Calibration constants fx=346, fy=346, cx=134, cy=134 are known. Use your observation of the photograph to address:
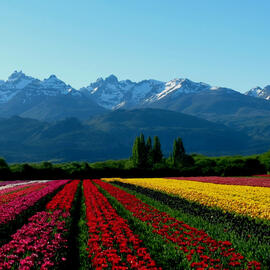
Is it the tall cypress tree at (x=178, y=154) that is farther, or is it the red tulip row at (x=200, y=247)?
the tall cypress tree at (x=178, y=154)

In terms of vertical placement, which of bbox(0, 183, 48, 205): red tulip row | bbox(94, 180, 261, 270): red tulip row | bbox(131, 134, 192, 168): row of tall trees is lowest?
bbox(94, 180, 261, 270): red tulip row

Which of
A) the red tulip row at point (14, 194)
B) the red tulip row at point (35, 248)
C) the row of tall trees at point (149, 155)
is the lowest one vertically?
the red tulip row at point (35, 248)

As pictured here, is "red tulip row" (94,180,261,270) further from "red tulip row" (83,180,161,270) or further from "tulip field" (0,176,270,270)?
"red tulip row" (83,180,161,270)

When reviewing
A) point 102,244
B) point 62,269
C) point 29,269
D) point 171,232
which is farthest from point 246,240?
point 29,269

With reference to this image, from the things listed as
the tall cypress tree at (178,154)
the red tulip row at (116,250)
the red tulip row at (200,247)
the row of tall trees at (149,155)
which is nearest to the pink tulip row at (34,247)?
the red tulip row at (116,250)

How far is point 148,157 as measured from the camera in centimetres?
11962

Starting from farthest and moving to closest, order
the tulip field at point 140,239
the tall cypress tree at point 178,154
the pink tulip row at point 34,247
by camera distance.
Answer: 1. the tall cypress tree at point 178,154
2. the tulip field at point 140,239
3. the pink tulip row at point 34,247

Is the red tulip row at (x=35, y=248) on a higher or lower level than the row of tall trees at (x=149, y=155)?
lower

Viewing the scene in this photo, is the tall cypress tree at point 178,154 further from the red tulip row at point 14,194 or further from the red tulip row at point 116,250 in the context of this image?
the red tulip row at point 116,250

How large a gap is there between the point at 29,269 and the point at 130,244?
16.6 feet

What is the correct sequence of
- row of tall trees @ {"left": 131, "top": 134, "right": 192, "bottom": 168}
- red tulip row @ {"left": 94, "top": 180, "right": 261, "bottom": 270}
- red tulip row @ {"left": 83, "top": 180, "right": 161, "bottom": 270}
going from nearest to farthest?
red tulip row @ {"left": 83, "top": 180, "right": 161, "bottom": 270}
red tulip row @ {"left": 94, "top": 180, "right": 261, "bottom": 270}
row of tall trees @ {"left": 131, "top": 134, "right": 192, "bottom": 168}

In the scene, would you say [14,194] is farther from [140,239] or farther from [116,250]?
[116,250]

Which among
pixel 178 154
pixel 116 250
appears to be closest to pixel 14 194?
pixel 116 250

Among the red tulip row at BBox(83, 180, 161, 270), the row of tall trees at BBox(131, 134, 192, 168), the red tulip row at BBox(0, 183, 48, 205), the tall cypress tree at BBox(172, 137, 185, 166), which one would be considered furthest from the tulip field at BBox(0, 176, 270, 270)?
the tall cypress tree at BBox(172, 137, 185, 166)
